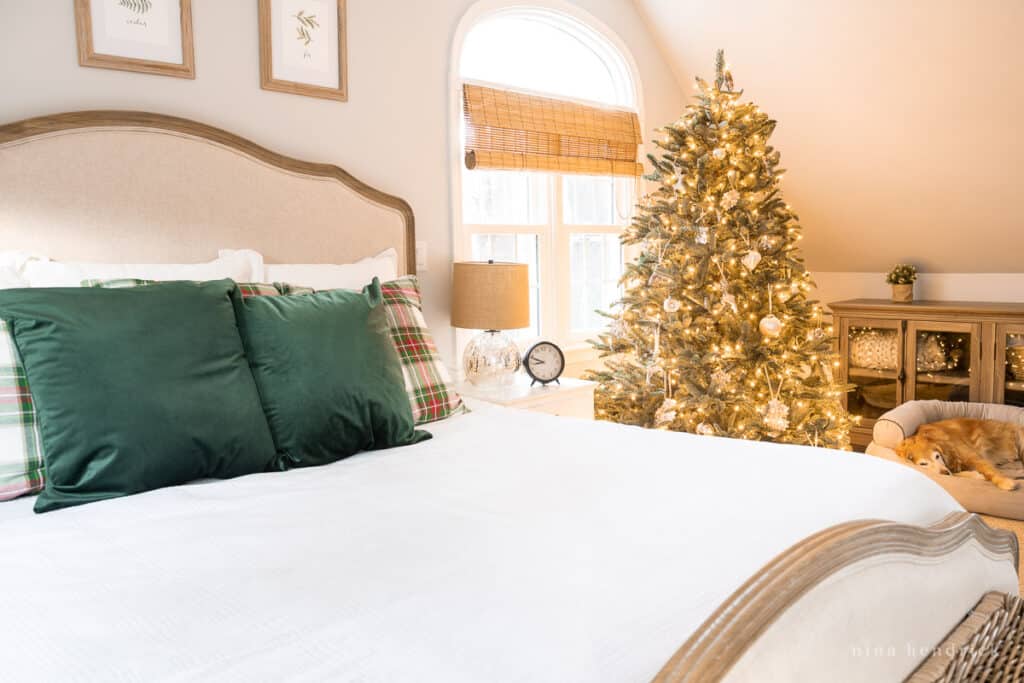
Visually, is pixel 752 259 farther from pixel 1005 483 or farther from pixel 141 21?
pixel 141 21

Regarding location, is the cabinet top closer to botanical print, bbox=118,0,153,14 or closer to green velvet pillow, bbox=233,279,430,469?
green velvet pillow, bbox=233,279,430,469

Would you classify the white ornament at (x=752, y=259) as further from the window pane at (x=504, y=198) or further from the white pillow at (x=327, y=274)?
the white pillow at (x=327, y=274)

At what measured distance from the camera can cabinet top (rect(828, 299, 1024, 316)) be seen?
14.0ft

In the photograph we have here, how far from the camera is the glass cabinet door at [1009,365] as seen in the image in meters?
4.23

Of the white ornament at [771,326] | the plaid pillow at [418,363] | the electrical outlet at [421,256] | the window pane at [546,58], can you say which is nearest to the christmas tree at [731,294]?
the white ornament at [771,326]

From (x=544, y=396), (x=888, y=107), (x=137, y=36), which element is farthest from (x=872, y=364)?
(x=137, y=36)

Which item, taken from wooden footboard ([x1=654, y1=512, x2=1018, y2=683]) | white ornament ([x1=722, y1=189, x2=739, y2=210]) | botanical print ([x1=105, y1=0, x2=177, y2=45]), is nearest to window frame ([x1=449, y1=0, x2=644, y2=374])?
white ornament ([x1=722, y1=189, x2=739, y2=210])

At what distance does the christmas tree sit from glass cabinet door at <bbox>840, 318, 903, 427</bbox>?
1.06m

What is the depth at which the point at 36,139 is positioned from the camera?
7.63 feet

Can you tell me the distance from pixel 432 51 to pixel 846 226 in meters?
2.81

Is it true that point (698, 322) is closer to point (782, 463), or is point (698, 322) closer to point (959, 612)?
point (782, 463)

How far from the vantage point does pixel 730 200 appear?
12.0 ft

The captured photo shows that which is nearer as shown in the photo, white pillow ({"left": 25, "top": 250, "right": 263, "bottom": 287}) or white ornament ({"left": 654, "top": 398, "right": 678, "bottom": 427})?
white pillow ({"left": 25, "top": 250, "right": 263, "bottom": 287})

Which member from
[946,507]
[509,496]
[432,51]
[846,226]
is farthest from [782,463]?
[846,226]
